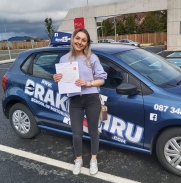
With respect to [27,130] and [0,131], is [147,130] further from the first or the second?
[0,131]

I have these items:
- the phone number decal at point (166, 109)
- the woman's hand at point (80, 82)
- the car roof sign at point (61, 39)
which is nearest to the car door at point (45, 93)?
the car roof sign at point (61, 39)

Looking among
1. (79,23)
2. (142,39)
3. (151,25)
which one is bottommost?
(142,39)

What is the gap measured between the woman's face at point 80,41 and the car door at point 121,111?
529mm

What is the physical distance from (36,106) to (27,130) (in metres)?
0.53

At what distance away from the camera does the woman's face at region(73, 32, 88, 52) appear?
2.51m

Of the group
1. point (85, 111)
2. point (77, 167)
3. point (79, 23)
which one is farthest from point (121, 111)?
point (79, 23)

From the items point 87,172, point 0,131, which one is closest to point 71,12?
point 0,131

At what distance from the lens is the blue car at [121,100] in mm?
2574

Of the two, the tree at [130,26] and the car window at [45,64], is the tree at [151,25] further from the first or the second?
the car window at [45,64]

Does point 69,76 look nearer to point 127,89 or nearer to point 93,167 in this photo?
point 127,89

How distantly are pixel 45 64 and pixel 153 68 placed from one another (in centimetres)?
159

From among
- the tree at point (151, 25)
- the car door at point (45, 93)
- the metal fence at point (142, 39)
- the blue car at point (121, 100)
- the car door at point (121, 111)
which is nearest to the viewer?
the blue car at point (121, 100)

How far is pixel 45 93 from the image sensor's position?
3.39m

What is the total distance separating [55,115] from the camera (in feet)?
11.2
